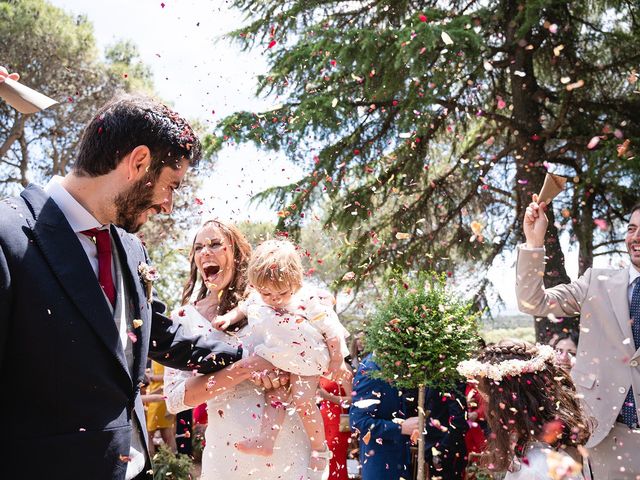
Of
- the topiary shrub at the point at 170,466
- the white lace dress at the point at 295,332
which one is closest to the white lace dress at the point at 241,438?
the white lace dress at the point at 295,332

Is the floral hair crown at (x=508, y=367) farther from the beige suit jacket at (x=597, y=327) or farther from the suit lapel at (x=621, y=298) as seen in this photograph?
the suit lapel at (x=621, y=298)

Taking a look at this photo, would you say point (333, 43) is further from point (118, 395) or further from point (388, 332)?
point (118, 395)

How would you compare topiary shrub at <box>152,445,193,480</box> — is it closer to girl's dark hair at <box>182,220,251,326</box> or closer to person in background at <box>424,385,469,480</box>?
person in background at <box>424,385,469,480</box>

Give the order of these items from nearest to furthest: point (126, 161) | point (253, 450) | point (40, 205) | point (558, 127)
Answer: point (40, 205), point (126, 161), point (253, 450), point (558, 127)

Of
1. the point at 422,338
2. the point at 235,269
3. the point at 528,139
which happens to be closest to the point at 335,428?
the point at 422,338

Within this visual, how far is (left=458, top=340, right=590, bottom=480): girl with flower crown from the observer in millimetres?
2680

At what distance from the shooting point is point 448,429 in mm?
4703

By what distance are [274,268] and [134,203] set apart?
Result: 1.23 metres

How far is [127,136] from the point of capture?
6.46 feet

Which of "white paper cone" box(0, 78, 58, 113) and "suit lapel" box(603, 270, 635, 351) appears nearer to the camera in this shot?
"white paper cone" box(0, 78, 58, 113)

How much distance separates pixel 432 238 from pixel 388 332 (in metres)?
5.53

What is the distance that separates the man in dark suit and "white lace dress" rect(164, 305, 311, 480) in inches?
34.8

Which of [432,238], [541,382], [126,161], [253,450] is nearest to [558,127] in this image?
[432,238]

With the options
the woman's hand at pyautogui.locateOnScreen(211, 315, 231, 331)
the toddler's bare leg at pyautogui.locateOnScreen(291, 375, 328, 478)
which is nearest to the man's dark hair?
the woman's hand at pyautogui.locateOnScreen(211, 315, 231, 331)
